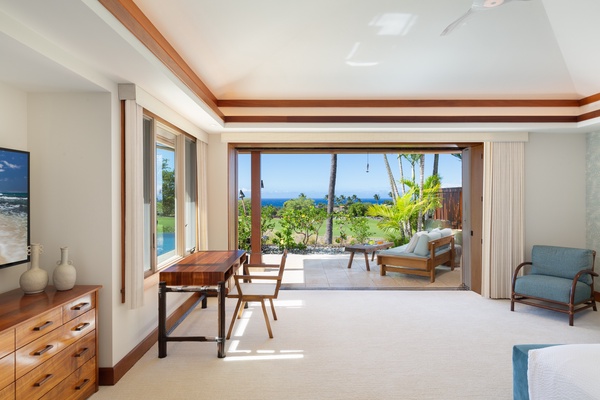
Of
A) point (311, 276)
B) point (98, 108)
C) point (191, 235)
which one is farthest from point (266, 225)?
point (98, 108)

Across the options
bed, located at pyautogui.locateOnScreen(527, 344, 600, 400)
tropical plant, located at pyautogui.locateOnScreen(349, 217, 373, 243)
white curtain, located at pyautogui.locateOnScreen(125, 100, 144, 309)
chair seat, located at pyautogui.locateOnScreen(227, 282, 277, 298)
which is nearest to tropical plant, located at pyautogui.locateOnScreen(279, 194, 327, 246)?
tropical plant, located at pyautogui.locateOnScreen(349, 217, 373, 243)

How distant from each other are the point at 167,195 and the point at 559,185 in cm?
539

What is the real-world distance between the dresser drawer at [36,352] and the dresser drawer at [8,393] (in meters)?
0.06

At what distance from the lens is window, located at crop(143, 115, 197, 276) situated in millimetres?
3666

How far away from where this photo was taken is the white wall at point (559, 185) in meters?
5.31

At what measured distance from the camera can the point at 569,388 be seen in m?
2.00

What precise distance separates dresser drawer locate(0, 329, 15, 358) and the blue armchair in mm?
5038

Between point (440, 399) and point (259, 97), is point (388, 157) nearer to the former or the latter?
point (259, 97)

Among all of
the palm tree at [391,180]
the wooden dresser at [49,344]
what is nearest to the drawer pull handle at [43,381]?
the wooden dresser at [49,344]

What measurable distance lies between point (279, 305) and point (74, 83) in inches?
135

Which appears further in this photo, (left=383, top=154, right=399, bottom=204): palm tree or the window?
(left=383, top=154, right=399, bottom=204): palm tree

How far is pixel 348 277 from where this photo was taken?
21.7 ft

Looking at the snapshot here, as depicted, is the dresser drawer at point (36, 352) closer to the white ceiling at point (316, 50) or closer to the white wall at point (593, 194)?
the white ceiling at point (316, 50)

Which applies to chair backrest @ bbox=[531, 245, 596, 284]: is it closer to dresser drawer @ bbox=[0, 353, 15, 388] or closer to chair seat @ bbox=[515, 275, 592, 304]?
chair seat @ bbox=[515, 275, 592, 304]
